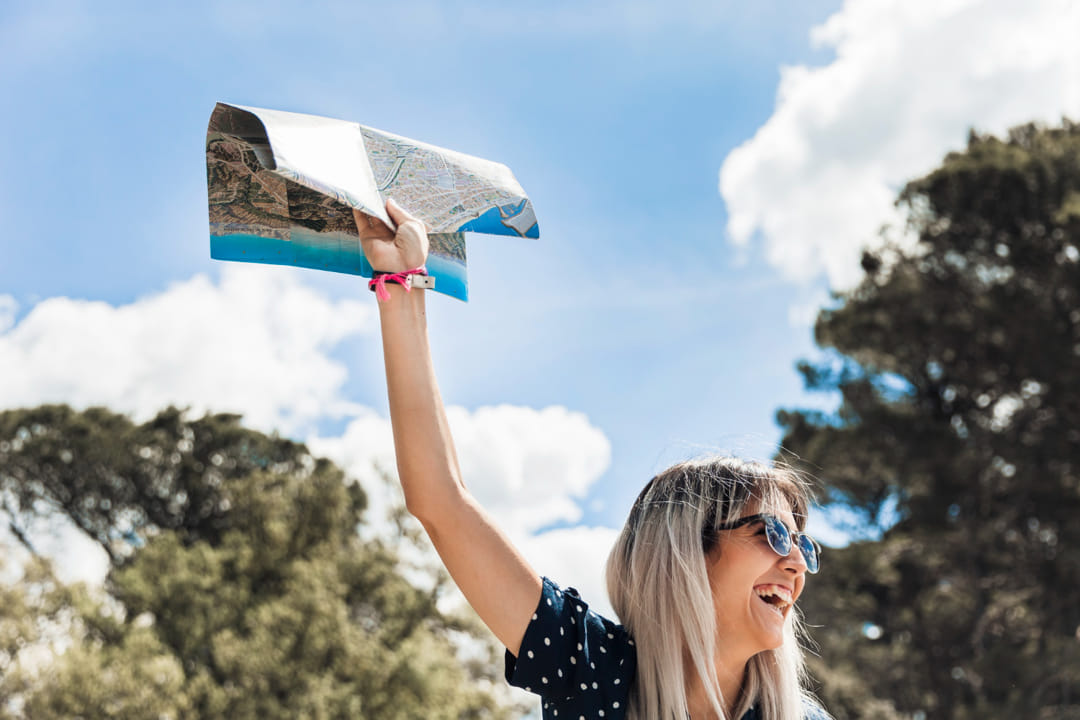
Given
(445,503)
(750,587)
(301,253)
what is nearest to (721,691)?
(750,587)

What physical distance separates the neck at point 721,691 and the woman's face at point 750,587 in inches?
1.5

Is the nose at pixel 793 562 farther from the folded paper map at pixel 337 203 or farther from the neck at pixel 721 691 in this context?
the folded paper map at pixel 337 203

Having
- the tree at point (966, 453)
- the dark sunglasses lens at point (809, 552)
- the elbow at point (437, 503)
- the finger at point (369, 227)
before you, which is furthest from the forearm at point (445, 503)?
the tree at point (966, 453)

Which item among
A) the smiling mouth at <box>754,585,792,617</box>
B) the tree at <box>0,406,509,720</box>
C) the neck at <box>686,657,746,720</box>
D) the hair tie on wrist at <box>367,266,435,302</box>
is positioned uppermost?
the tree at <box>0,406,509,720</box>

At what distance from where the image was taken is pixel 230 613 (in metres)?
18.3

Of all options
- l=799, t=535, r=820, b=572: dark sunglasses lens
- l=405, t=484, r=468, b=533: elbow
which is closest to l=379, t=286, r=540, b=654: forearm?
l=405, t=484, r=468, b=533: elbow

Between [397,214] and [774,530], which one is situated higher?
[397,214]

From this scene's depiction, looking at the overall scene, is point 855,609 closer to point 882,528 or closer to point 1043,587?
point 882,528

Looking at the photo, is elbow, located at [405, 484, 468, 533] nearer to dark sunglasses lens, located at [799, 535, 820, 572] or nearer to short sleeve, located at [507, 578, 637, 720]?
short sleeve, located at [507, 578, 637, 720]

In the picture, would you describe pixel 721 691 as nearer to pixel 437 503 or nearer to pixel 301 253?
pixel 437 503

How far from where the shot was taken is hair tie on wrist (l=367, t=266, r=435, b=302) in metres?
1.55

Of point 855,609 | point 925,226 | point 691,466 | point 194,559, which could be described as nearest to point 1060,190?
point 925,226

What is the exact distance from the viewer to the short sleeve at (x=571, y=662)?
1471 mm

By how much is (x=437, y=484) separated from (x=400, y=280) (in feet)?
1.09
